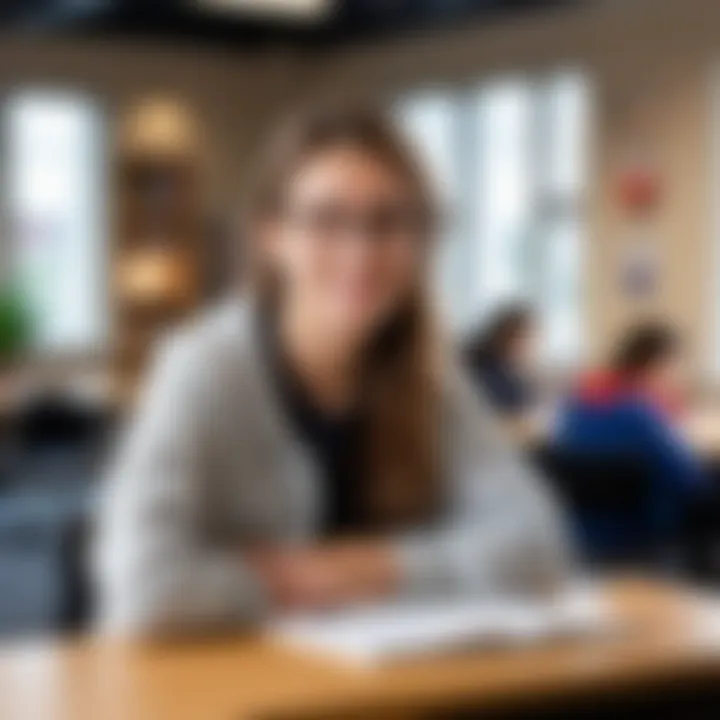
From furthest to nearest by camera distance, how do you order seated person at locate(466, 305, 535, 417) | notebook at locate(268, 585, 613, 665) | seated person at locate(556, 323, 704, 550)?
seated person at locate(466, 305, 535, 417), seated person at locate(556, 323, 704, 550), notebook at locate(268, 585, 613, 665)

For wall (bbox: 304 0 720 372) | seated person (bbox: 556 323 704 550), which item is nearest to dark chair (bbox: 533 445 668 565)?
seated person (bbox: 556 323 704 550)

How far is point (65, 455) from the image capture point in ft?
30.8

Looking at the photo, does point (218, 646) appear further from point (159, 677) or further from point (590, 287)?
point (590, 287)

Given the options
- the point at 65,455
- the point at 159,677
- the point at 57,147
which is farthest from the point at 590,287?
the point at 159,677

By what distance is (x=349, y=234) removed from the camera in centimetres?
250

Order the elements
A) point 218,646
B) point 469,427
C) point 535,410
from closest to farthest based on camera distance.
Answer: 1. point 218,646
2. point 469,427
3. point 535,410

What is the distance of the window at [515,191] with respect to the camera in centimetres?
984

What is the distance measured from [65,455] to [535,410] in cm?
291

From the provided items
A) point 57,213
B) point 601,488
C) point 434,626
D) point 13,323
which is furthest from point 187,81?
point 434,626

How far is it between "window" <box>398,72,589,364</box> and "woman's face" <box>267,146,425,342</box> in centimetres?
712

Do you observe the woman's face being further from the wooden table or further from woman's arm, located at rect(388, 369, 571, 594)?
the wooden table

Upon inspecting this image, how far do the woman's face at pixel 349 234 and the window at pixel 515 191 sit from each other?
712cm

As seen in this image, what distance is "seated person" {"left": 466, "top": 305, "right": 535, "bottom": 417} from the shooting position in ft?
25.8

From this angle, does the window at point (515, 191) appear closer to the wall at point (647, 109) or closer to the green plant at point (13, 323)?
the wall at point (647, 109)
